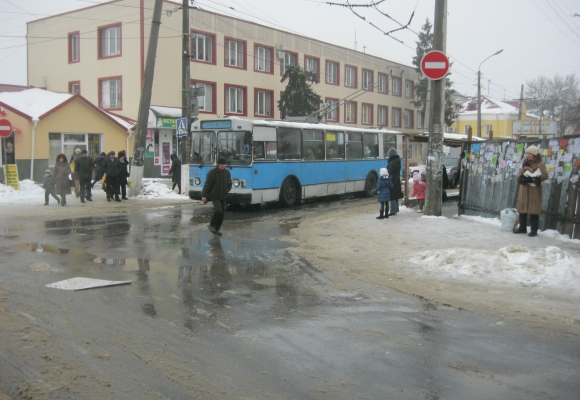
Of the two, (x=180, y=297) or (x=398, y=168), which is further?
(x=398, y=168)

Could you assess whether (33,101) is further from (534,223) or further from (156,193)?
(534,223)

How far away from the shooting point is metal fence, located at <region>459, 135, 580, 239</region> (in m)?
10.7

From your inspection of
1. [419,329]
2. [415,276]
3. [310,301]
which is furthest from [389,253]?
[419,329]

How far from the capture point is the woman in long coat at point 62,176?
17.9m

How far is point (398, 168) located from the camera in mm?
15289

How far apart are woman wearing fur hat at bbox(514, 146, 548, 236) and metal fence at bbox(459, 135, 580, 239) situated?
0.47 metres

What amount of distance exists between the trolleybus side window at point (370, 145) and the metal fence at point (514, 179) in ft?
30.9

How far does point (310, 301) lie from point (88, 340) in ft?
9.34

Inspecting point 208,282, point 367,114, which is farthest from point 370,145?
point 367,114

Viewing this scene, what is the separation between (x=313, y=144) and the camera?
20.5 meters

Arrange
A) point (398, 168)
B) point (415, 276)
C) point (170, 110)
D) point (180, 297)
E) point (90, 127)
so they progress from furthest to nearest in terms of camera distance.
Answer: point (170, 110)
point (90, 127)
point (398, 168)
point (415, 276)
point (180, 297)

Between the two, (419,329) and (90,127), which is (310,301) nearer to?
(419,329)

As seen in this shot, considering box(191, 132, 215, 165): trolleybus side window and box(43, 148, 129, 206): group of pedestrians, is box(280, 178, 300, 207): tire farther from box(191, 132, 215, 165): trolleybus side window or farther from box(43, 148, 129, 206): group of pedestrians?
box(43, 148, 129, 206): group of pedestrians

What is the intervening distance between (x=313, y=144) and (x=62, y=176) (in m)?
8.36
